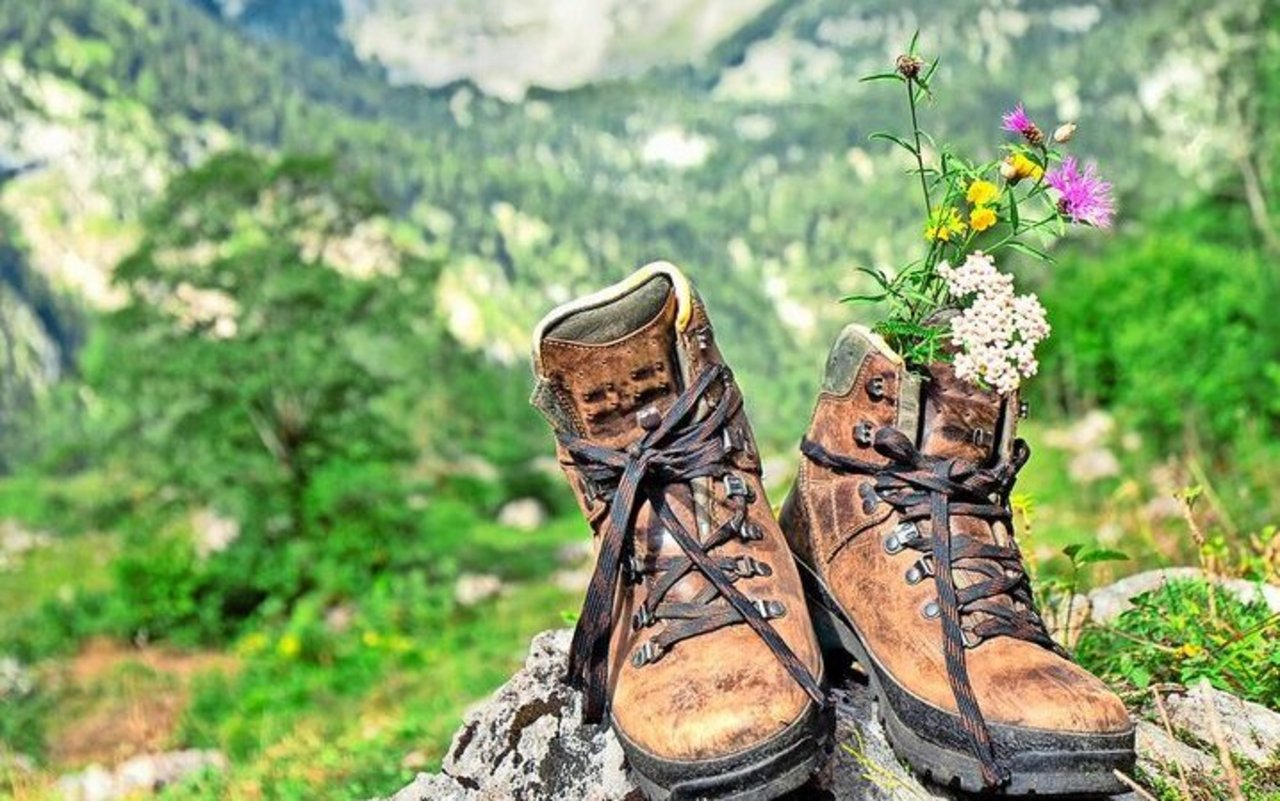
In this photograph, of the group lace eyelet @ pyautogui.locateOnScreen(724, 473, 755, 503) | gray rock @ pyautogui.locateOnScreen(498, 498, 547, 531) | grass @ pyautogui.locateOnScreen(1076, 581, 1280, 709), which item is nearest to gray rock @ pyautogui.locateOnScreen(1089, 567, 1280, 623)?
grass @ pyautogui.locateOnScreen(1076, 581, 1280, 709)

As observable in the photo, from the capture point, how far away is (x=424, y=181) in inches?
4001

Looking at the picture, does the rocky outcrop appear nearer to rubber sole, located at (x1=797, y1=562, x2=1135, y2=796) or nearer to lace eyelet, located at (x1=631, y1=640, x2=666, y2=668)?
rubber sole, located at (x1=797, y1=562, x2=1135, y2=796)

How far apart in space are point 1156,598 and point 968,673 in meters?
1.51

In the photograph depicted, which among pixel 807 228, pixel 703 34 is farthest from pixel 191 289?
pixel 703 34

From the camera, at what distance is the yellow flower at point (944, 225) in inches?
99.6

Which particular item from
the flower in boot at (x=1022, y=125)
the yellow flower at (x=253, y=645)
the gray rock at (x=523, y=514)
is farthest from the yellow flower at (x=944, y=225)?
the gray rock at (x=523, y=514)

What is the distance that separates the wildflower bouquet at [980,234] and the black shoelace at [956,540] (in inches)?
8.3

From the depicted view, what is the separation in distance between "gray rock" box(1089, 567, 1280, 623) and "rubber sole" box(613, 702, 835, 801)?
60.1 inches

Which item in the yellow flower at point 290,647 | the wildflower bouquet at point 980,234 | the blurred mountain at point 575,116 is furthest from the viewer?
the blurred mountain at point 575,116

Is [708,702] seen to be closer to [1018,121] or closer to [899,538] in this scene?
[899,538]

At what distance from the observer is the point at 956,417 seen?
256 cm

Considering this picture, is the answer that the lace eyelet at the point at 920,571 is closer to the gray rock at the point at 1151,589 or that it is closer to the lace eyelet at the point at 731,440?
the lace eyelet at the point at 731,440

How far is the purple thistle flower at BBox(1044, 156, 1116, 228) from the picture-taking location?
2412 millimetres

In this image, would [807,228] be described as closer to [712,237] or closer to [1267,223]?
[712,237]
